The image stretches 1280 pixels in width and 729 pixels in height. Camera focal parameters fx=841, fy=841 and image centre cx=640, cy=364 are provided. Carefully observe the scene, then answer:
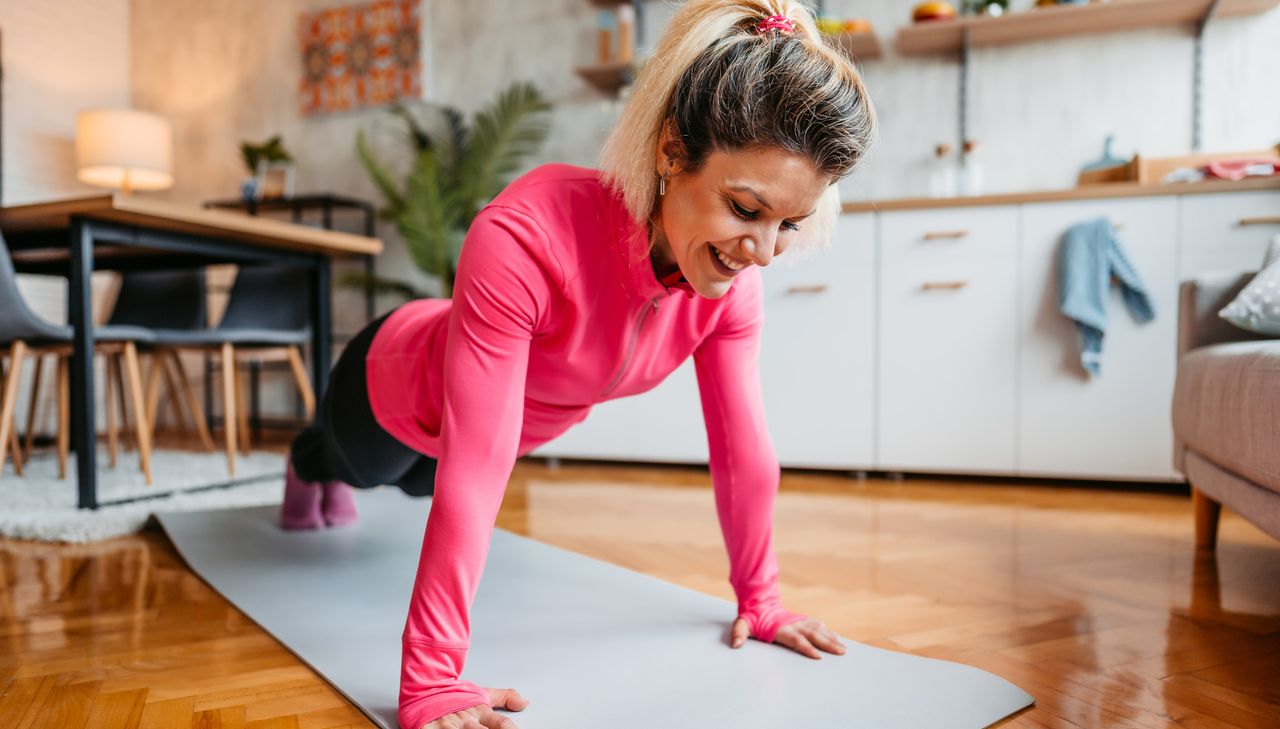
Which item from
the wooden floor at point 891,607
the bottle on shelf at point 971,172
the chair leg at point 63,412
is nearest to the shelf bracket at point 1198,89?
the bottle on shelf at point 971,172

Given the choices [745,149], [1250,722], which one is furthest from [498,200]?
[1250,722]

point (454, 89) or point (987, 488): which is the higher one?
point (454, 89)

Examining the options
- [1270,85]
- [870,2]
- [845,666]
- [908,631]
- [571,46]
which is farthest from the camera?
[571,46]

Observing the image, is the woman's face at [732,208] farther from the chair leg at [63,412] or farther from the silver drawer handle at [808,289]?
the chair leg at [63,412]

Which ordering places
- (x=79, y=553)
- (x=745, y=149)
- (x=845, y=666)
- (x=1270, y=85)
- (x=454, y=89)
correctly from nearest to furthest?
1. (x=745, y=149)
2. (x=845, y=666)
3. (x=79, y=553)
4. (x=1270, y=85)
5. (x=454, y=89)

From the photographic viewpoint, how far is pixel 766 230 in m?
0.94

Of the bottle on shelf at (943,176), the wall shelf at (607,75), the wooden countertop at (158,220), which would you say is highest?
the wall shelf at (607,75)

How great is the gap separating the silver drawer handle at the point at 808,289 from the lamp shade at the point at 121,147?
3.56 metres

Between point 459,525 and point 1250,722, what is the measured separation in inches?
37.1

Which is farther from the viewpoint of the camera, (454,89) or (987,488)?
(454,89)

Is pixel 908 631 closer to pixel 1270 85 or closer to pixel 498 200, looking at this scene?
pixel 498 200

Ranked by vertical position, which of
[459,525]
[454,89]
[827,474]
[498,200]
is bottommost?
[827,474]

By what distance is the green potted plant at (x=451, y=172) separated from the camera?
3852mm

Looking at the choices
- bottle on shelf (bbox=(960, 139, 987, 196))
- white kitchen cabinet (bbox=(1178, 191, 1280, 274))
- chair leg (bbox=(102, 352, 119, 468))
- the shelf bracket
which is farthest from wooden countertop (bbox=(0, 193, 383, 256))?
the shelf bracket
